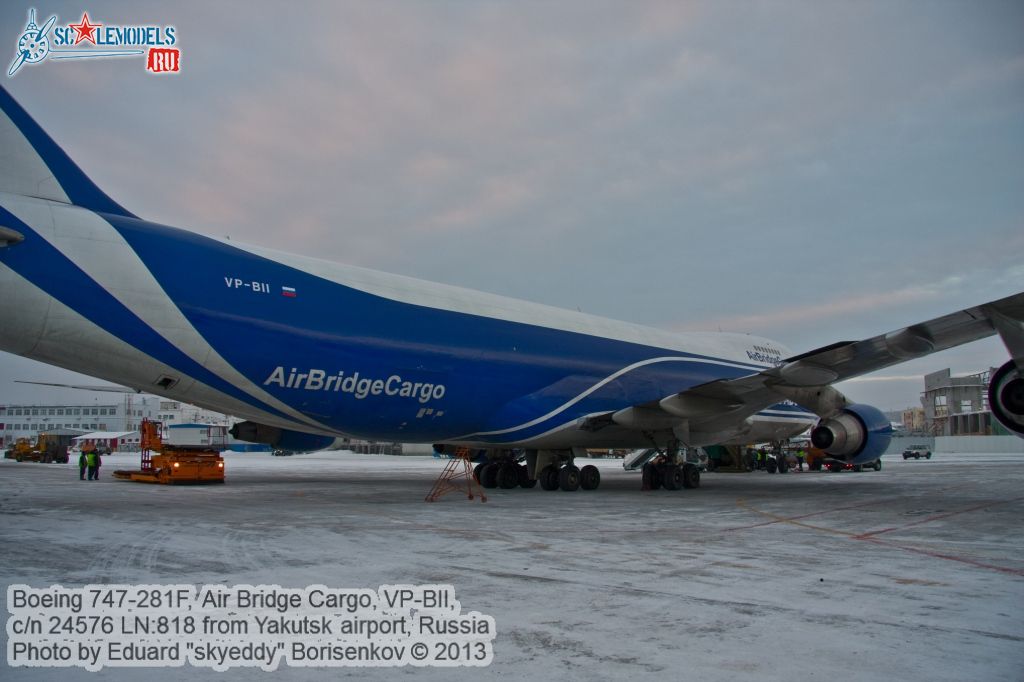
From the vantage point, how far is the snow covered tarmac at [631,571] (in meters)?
3.64

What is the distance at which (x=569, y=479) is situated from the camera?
625 inches

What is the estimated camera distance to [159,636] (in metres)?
4.03

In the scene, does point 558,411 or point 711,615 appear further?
point 558,411

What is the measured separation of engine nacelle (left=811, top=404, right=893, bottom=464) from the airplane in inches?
1.5

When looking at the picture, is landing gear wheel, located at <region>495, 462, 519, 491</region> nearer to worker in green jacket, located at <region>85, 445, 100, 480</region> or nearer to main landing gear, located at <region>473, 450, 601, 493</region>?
main landing gear, located at <region>473, 450, 601, 493</region>

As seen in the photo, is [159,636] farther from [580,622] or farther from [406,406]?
[406,406]

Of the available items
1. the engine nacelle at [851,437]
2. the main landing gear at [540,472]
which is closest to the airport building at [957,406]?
the engine nacelle at [851,437]

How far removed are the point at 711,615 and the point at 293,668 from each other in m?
2.51

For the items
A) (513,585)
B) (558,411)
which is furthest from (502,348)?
(513,585)

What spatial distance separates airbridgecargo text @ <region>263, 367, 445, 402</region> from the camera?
11.0m

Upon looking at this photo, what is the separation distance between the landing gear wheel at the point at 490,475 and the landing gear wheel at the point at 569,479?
2.21 m

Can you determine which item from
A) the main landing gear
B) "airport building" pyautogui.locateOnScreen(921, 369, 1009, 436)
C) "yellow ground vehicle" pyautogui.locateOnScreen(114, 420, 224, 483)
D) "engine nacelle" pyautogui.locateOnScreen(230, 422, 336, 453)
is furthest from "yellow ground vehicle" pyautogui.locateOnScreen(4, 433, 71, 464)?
"airport building" pyautogui.locateOnScreen(921, 369, 1009, 436)

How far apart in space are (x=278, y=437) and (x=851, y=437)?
498 inches

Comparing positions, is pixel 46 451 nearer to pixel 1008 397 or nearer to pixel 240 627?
pixel 240 627
